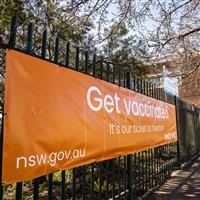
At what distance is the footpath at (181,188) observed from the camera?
575 centimetres

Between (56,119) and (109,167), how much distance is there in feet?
11.8

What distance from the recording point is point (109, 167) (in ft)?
20.9

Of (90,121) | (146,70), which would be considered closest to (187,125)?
(146,70)

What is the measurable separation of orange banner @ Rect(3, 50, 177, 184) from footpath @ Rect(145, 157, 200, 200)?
156 centimetres

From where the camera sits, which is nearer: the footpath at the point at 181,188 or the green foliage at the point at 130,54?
the footpath at the point at 181,188

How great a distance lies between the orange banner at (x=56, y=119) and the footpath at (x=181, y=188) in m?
1.56

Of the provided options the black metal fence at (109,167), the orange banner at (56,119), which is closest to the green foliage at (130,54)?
the black metal fence at (109,167)

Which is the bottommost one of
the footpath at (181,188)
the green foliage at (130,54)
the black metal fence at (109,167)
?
the footpath at (181,188)

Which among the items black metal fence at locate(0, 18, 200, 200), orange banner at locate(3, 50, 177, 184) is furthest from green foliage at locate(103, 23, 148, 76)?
orange banner at locate(3, 50, 177, 184)

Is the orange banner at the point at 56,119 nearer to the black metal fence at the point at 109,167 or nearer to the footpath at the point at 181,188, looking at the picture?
the black metal fence at the point at 109,167

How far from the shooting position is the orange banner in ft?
8.41

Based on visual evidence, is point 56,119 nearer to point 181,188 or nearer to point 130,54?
point 181,188

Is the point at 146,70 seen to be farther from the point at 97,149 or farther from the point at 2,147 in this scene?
the point at 2,147

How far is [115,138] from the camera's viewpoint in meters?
4.41
